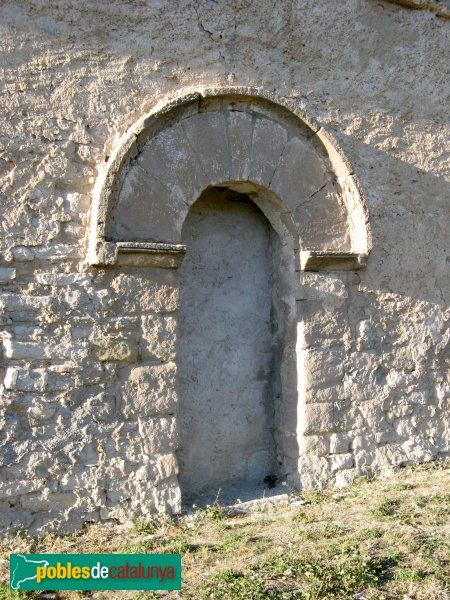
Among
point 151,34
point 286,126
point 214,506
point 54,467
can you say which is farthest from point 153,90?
point 214,506

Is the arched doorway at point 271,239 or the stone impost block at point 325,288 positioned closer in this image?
the arched doorway at point 271,239

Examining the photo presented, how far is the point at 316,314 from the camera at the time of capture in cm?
469

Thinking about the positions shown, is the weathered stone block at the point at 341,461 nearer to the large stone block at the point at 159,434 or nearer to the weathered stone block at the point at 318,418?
the weathered stone block at the point at 318,418

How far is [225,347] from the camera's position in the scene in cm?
478

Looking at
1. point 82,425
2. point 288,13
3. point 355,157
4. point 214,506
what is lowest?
point 214,506

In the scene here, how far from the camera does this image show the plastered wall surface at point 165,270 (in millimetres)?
3934

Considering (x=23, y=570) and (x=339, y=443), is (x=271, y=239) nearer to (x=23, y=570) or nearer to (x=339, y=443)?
(x=339, y=443)

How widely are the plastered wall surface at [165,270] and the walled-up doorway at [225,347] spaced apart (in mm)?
375

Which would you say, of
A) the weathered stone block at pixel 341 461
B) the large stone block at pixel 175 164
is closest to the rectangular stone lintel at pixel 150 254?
the large stone block at pixel 175 164

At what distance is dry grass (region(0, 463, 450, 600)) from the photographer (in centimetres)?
321

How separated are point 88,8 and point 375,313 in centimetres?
288

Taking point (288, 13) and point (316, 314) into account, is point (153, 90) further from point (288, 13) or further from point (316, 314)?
point (316, 314)

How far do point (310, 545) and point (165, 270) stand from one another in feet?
6.14

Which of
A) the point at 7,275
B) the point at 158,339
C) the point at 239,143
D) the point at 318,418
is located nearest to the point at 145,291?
the point at 158,339
